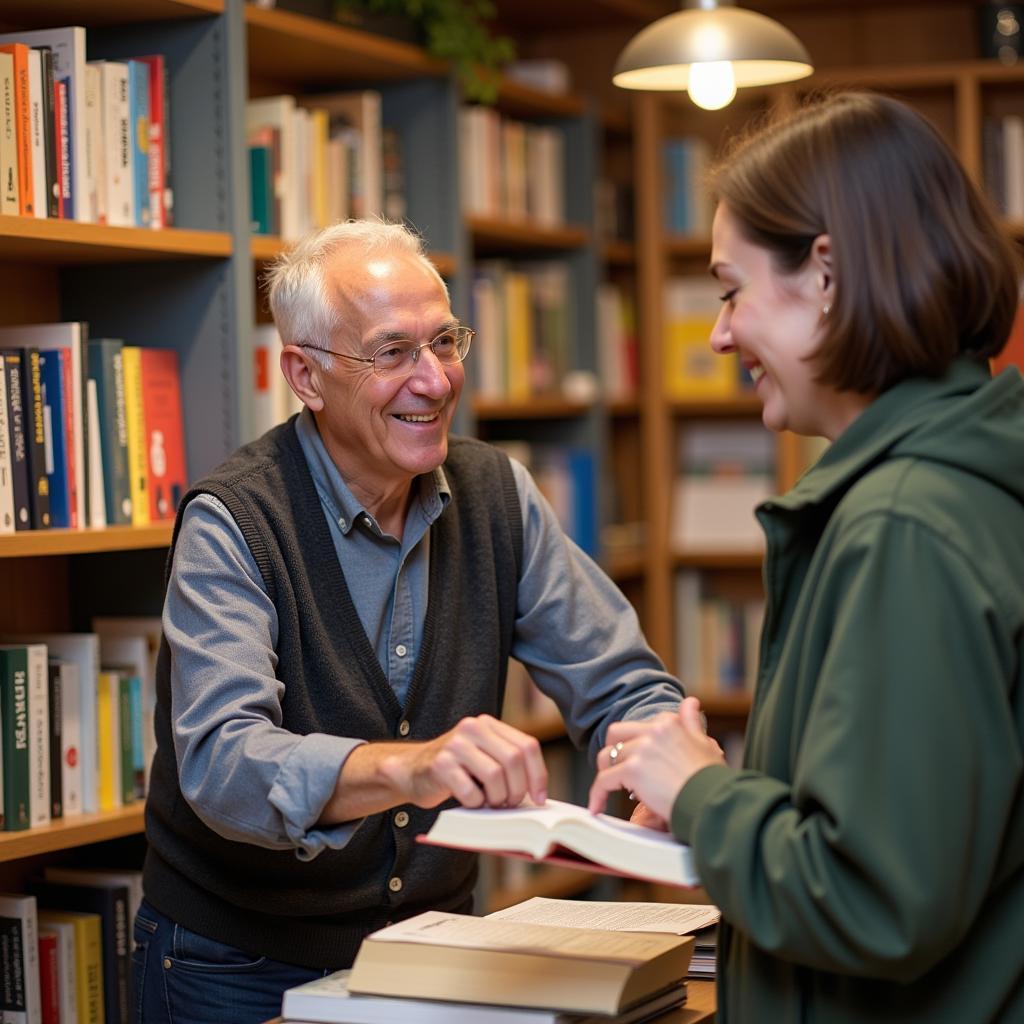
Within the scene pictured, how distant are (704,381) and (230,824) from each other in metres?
2.93

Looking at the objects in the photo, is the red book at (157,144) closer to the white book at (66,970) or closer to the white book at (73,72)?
the white book at (73,72)

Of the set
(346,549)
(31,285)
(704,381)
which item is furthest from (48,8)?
(704,381)

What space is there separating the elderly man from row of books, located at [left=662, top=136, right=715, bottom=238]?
236 cm

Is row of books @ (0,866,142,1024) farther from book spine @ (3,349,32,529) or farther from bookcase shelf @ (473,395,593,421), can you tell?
bookcase shelf @ (473,395,593,421)

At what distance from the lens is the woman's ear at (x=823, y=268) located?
1.16m

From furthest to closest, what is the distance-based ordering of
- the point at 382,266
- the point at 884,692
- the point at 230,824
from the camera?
the point at 382,266 → the point at 230,824 → the point at 884,692

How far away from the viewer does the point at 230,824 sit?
5.10ft

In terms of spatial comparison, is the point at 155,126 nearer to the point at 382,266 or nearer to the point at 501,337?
the point at 382,266

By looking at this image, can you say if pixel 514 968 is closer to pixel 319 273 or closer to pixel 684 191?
pixel 319 273

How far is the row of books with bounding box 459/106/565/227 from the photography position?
11.7ft

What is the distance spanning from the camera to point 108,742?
91.0 inches

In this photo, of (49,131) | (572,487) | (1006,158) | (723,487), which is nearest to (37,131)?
(49,131)

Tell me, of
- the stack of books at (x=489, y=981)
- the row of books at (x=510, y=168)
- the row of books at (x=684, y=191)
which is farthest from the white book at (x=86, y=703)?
the row of books at (x=684, y=191)

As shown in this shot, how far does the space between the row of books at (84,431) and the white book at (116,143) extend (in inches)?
8.0
